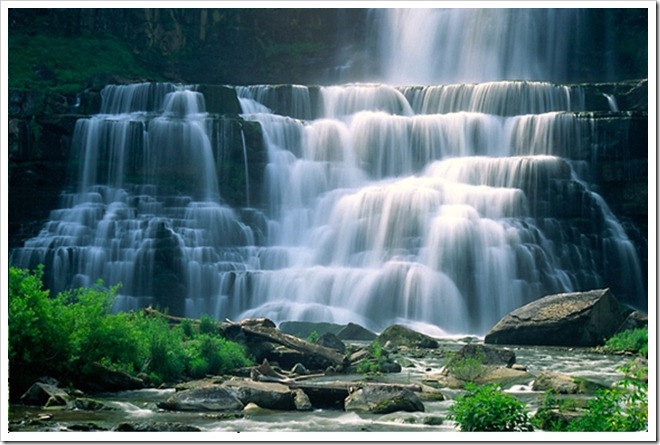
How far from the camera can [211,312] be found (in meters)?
19.0

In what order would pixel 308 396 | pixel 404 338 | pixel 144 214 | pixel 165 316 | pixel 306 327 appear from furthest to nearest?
pixel 144 214 < pixel 306 327 < pixel 404 338 < pixel 165 316 < pixel 308 396

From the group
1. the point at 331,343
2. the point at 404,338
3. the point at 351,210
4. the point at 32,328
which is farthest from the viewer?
the point at 351,210

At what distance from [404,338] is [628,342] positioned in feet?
10.5

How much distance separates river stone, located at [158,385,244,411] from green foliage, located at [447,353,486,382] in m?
2.92

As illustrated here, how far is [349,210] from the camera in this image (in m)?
21.1

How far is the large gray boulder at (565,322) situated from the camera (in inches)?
589

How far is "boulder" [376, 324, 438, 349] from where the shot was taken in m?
14.8

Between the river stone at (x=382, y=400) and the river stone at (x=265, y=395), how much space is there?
0.57 m

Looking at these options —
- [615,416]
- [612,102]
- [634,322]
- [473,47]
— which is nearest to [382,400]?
[615,416]

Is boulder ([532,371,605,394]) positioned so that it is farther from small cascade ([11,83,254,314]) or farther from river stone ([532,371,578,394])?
small cascade ([11,83,254,314])

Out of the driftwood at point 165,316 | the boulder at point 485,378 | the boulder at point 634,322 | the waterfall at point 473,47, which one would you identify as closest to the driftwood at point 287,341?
the driftwood at point 165,316

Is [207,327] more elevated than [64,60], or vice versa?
[64,60]

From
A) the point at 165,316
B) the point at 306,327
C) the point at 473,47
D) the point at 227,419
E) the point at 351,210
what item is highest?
the point at 473,47

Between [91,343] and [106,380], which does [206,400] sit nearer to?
[106,380]
